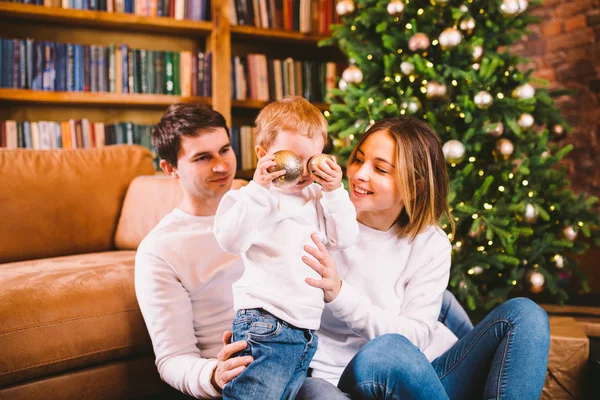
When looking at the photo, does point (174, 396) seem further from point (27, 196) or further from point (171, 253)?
point (27, 196)

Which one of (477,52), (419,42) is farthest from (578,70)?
(419,42)

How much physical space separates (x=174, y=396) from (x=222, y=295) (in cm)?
43

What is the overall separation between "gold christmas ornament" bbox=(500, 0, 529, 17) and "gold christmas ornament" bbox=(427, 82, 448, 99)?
0.45 m

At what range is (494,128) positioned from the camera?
2.19m

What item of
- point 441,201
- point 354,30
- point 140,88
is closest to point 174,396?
point 441,201

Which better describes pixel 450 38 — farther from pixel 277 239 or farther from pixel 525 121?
pixel 277 239

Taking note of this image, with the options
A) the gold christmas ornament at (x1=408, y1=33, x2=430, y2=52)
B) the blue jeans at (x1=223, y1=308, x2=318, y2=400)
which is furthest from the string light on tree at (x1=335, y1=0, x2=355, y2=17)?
the blue jeans at (x1=223, y1=308, x2=318, y2=400)

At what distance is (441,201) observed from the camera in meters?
1.36

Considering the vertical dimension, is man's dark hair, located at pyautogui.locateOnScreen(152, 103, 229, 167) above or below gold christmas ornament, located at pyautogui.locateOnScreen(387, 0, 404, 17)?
below

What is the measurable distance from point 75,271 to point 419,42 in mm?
1647

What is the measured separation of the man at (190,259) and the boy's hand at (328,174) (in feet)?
1.38

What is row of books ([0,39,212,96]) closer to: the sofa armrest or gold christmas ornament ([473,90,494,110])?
the sofa armrest

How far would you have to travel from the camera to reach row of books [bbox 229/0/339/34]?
3.26 m

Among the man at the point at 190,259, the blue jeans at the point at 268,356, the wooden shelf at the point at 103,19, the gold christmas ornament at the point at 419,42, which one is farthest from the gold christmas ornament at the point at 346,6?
the blue jeans at the point at 268,356
